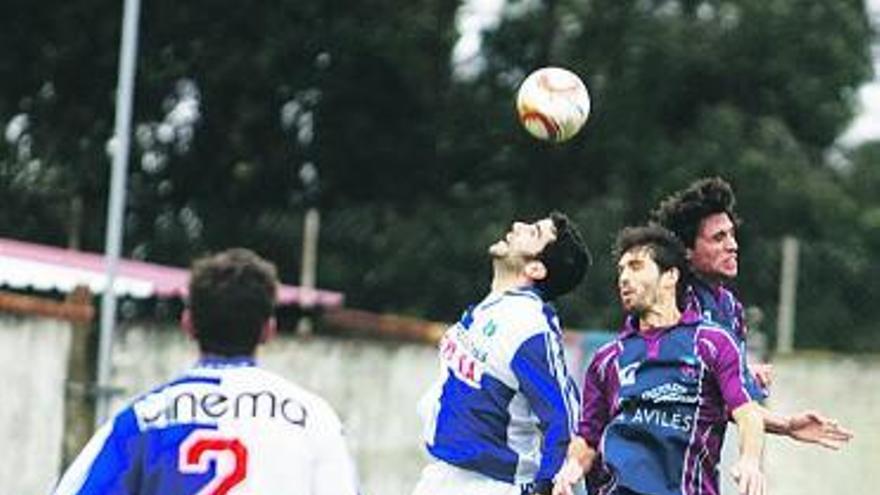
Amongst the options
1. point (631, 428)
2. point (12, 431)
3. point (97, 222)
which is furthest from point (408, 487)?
point (97, 222)

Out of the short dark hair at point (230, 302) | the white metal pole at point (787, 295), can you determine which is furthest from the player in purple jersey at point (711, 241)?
the white metal pole at point (787, 295)

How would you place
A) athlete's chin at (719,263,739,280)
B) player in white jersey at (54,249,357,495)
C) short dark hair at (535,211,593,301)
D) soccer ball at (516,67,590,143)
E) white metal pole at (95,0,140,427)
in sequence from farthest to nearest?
white metal pole at (95,0,140,427) < soccer ball at (516,67,590,143) < short dark hair at (535,211,593,301) < athlete's chin at (719,263,739,280) < player in white jersey at (54,249,357,495)

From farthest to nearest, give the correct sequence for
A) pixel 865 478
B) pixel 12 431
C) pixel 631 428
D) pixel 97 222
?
pixel 97 222 → pixel 12 431 → pixel 865 478 → pixel 631 428

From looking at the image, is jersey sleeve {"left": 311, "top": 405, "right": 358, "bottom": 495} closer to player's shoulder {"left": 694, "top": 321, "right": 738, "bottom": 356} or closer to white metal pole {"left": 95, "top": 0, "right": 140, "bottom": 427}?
player's shoulder {"left": 694, "top": 321, "right": 738, "bottom": 356}

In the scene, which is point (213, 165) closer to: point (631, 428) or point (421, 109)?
point (421, 109)

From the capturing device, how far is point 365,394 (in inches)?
713

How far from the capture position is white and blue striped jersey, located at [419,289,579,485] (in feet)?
27.7

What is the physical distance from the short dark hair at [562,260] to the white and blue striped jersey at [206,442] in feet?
10.5

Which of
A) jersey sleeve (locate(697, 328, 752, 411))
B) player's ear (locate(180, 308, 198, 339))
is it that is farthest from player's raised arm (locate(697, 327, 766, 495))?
player's ear (locate(180, 308, 198, 339))

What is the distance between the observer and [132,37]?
17641mm

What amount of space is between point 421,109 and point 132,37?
1772 cm

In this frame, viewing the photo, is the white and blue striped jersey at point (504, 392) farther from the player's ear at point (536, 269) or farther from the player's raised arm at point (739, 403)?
the player's raised arm at point (739, 403)

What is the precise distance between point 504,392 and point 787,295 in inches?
786

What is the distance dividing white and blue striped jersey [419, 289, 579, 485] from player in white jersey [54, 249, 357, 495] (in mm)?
2904
